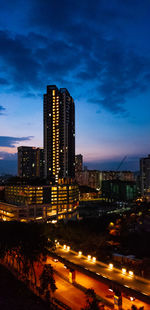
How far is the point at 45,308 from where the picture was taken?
12.6 m

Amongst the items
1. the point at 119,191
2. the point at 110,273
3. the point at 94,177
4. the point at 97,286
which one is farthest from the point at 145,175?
the point at 110,273

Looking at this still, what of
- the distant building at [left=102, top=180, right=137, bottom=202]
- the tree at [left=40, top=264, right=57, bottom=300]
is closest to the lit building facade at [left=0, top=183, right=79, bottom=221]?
the tree at [left=40, top=264, right=57, bottom=300]

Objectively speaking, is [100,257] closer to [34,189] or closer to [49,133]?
[34,189]

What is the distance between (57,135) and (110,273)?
58915 millimetres

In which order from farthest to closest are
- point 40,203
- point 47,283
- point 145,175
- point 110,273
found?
point 145,175, point 40,203, point 47,283, point 110,273

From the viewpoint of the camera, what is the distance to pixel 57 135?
226 ft

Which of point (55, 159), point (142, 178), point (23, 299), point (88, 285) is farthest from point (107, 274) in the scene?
point (142, 178)

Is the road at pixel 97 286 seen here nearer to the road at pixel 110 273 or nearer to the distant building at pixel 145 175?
the road at pixel 110 273

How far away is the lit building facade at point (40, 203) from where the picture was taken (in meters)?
42.2

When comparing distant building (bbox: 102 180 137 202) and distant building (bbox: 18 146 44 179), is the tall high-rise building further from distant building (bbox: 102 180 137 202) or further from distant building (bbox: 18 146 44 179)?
distant building (bbox: 18 146 44 179)

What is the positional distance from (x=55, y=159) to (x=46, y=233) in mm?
50268

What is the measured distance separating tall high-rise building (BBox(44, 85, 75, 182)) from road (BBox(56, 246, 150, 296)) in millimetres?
53528

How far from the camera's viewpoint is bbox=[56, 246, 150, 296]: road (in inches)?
394

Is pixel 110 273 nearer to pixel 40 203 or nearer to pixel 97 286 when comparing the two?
pixel 97 286
